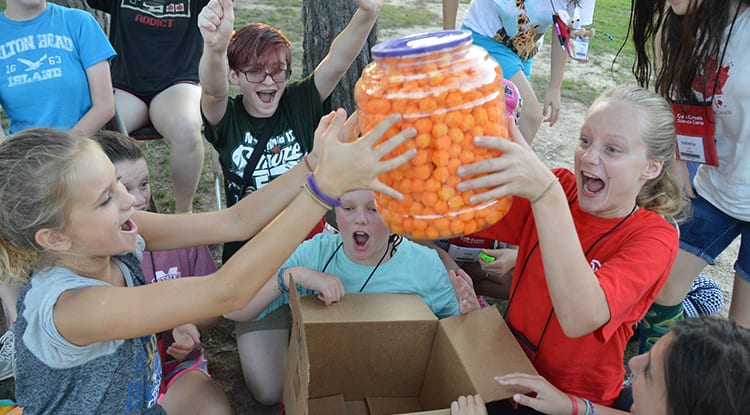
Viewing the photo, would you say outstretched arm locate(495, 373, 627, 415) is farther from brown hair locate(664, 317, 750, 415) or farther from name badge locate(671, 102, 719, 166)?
name badge locate(671, 102, 719, 166)

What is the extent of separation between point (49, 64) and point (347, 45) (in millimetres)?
1612

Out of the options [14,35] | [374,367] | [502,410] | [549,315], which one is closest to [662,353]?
[549,315]

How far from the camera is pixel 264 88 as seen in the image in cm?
270

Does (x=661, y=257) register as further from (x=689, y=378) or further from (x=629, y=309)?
(x=689, y=378)

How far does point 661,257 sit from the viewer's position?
1.67 meters

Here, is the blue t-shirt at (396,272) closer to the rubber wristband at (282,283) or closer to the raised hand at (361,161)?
the rubber wristband at (282,283)

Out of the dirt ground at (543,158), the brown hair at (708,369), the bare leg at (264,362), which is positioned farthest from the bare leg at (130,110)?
the brown hair at (708,369)

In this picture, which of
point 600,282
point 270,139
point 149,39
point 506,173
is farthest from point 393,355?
point 149,39

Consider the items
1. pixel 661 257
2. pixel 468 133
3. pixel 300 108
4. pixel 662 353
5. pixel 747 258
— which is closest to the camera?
pixel 468 133

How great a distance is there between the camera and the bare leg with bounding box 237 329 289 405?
2527 mm

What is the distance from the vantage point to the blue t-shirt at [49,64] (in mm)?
2998

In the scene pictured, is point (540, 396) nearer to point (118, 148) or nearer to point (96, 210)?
point (96, 210)

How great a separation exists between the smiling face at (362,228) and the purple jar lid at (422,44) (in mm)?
964

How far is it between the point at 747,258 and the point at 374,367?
1524mm
